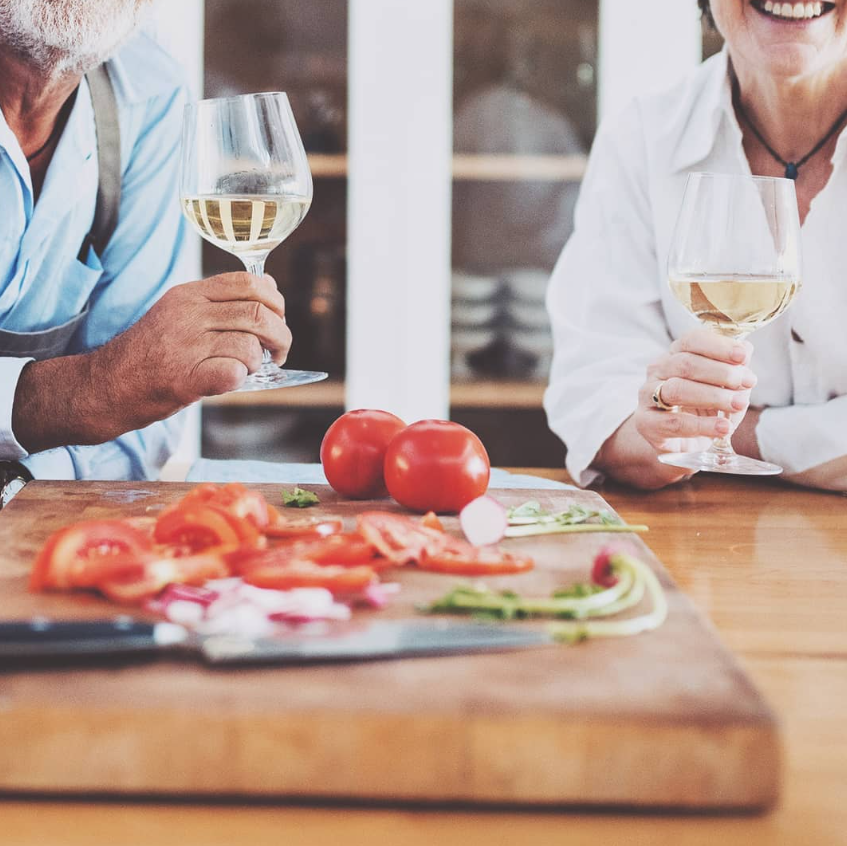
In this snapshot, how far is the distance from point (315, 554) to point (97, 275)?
3.11ft

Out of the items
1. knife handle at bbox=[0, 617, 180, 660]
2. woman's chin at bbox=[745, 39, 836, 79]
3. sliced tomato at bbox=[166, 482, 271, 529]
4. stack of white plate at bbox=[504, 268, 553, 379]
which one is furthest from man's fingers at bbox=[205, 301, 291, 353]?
stack of white plate at bbox=[504, 268, 553, 379]

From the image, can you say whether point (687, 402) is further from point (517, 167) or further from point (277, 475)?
point (517, 167)

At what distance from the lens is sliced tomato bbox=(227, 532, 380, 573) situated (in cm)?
81

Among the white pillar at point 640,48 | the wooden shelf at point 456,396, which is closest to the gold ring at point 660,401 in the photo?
the wooden shelf at point 456,396

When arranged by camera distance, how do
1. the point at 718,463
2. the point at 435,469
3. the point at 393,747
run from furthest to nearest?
1. the point at 718,463
2. the point at 435,469
3. the point at 393,747

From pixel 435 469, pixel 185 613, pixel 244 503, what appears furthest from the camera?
pixel 435 469

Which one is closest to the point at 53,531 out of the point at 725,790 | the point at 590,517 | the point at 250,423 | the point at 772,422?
the point at 590,517

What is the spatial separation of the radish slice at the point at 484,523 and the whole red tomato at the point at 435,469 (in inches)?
5.2

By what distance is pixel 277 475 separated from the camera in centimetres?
142

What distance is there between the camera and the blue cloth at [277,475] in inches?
54.0

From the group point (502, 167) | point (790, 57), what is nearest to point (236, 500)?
point (790, 57)

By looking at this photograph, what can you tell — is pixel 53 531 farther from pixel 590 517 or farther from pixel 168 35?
pixel 168 35

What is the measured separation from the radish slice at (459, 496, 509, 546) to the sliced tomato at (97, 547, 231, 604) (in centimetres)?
26

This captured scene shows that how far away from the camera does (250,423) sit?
3.14 m
